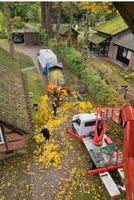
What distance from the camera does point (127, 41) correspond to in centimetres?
3222

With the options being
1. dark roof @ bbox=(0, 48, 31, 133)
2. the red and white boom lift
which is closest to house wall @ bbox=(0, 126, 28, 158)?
dark roof @ bbox=(0, 48, 31, 133)

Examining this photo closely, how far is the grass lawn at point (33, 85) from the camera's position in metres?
21.5

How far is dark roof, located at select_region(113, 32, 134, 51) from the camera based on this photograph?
102ft

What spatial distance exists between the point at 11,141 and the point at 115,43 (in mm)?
27681

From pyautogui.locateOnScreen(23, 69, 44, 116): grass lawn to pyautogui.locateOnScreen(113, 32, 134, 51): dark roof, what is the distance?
15.3 metres

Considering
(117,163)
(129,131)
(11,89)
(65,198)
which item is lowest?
(65,198)

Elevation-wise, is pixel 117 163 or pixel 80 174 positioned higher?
pixel 117 163

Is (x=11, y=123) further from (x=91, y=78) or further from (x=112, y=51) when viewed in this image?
(x=112, y=51)

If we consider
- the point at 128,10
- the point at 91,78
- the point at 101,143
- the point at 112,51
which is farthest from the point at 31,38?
the point at 128,10

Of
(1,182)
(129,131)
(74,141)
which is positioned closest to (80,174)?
(74,141)

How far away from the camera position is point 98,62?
33.9 m

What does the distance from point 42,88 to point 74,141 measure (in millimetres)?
10394

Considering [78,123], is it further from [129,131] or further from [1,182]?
[129,131]

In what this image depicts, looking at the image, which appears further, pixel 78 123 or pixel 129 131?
pixel 78 123
